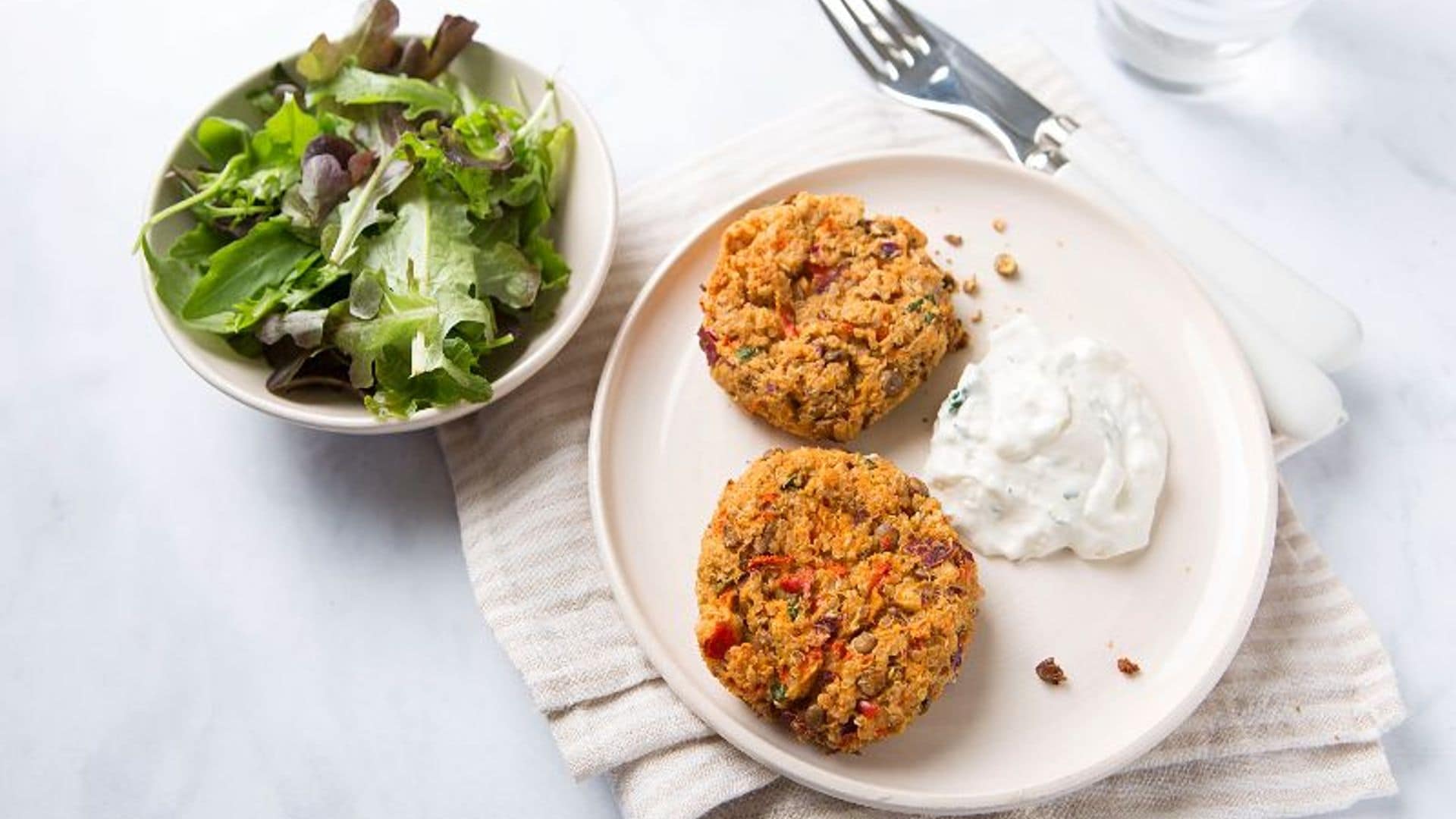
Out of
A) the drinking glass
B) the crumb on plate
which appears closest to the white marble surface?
the drinking glass

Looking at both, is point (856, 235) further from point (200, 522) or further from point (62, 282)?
point (62, 282)

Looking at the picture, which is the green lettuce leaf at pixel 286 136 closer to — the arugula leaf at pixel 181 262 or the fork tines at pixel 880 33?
the arugula leaf at pixel 181 262

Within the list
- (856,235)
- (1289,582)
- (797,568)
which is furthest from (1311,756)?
(856,235)

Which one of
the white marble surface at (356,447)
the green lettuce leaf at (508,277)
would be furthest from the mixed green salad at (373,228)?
the white marble surface at (356,447)

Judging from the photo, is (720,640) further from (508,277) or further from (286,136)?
(286,136)

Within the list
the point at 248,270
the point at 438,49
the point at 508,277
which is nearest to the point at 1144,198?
the point at 508,277
